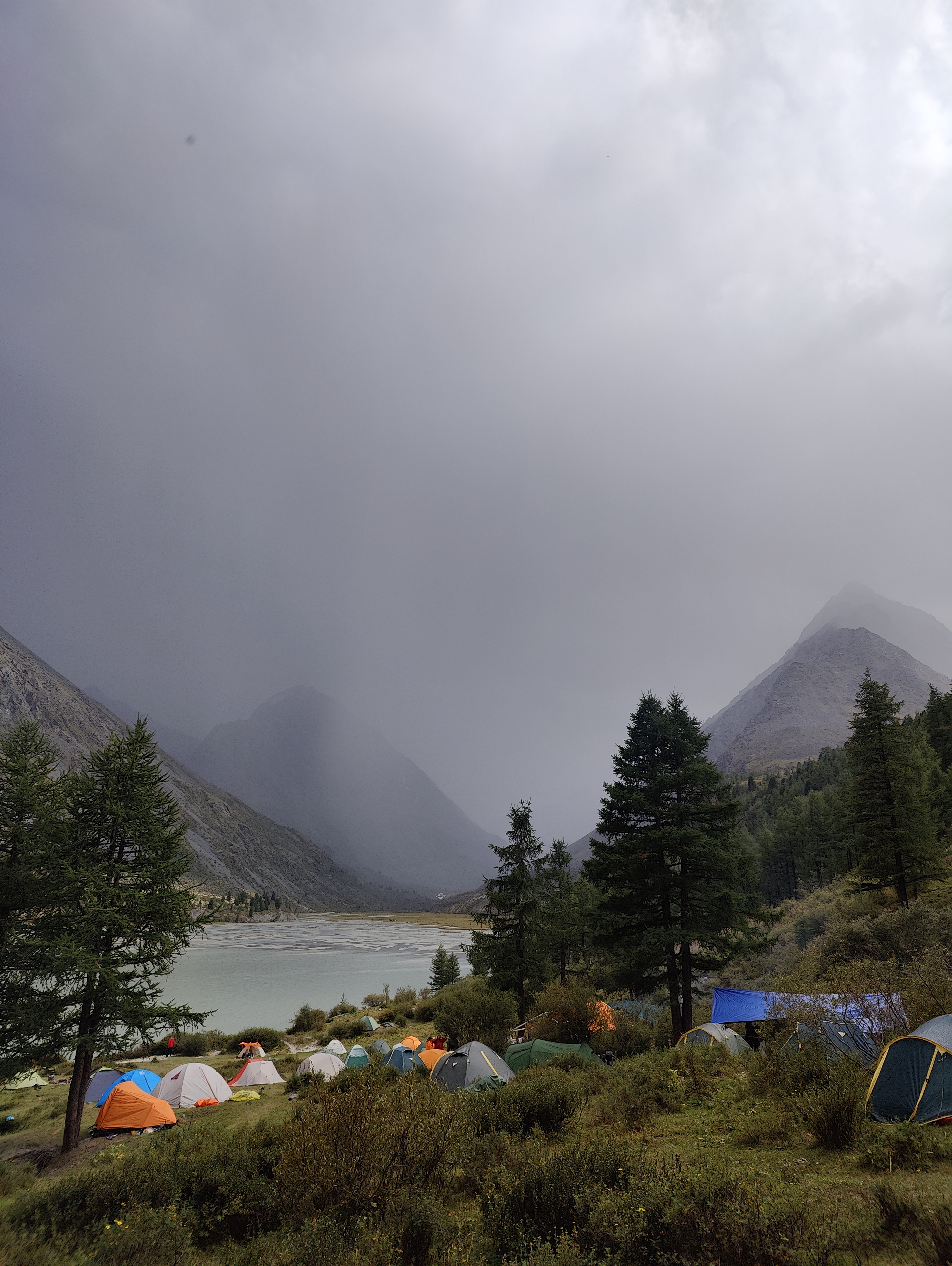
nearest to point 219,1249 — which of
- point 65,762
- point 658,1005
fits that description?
point 658,1005

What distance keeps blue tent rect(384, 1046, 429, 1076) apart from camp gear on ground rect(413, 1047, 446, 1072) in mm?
102

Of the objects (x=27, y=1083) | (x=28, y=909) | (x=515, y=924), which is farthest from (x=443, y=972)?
(x=28, y=909)

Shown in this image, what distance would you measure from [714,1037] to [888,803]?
1714 cm

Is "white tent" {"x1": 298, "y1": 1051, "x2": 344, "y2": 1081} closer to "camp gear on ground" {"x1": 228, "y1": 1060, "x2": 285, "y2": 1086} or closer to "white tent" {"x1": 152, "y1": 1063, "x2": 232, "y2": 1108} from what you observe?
"camp gear on ground" {"x1": 228, "y1": 1060, "x2": 285, "y2": 1086}

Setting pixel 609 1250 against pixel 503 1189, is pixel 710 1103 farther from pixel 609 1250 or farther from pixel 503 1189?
pixel 609 1250

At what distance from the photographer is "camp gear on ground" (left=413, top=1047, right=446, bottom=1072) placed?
22438 mm

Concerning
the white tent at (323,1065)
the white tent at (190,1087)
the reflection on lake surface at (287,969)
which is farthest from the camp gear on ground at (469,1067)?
the reflection on lake surface at (287,969)

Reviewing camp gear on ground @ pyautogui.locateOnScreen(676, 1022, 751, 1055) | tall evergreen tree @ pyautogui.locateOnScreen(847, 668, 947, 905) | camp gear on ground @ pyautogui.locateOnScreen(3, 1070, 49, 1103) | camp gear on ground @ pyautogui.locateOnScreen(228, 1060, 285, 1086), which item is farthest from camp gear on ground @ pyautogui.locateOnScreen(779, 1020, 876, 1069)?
camp gear on ground @ pyautogui.locateOnScreen(3, 1070, 49, 1103)

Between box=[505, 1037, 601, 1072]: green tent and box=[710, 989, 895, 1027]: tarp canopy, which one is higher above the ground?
box=[710, 989, 895, 1027]: tarp canopy

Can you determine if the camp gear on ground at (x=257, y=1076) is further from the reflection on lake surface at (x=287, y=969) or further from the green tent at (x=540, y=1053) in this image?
the reflection on lake surface at (x=287, y=969)

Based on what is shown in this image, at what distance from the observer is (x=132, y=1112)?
59.1 feet

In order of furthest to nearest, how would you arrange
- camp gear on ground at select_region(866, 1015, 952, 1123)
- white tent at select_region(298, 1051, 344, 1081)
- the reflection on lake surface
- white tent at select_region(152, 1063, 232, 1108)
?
the reflection on lake surface, white tent at select_region(298, 1051, 344, 1081), white tent at select_region(152, 1063, 232, 1108), camp gear on ground at select_region(866, 1015, 952, 1123)

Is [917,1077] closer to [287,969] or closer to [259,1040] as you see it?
[259,1040]

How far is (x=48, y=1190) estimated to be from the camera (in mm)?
7809
